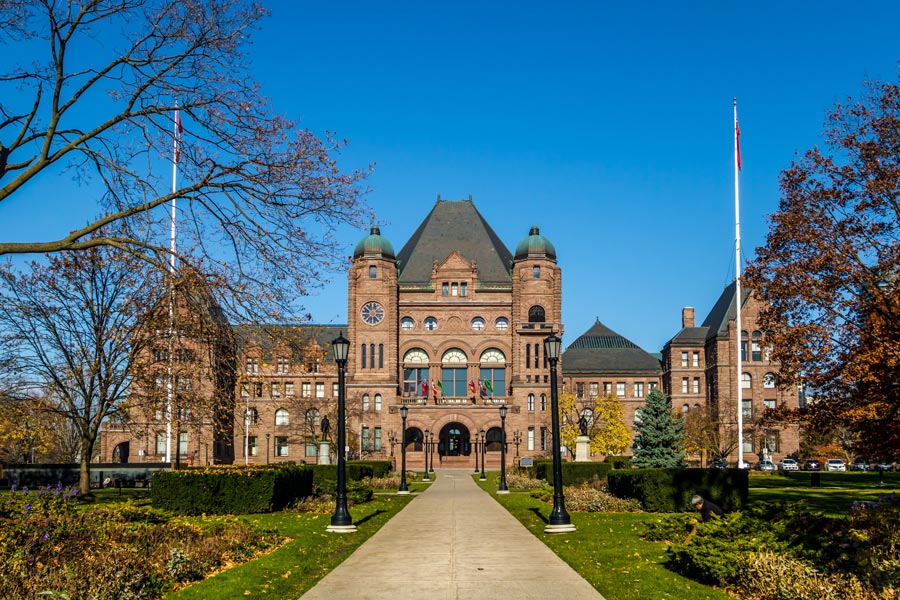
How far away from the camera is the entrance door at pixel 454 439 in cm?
8438

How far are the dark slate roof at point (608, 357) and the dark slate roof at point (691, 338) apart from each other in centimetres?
557

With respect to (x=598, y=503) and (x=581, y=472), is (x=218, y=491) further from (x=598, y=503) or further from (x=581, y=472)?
(x=581, y=472)

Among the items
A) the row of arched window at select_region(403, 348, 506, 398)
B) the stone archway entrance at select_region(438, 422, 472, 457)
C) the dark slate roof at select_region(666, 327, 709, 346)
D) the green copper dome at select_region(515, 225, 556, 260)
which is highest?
the green copper dome at select_region(515, 225, 556, 260)

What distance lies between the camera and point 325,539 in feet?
61.3

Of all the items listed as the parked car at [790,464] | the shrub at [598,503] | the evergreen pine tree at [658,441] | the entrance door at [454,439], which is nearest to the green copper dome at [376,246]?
the entrance door at [454,439]

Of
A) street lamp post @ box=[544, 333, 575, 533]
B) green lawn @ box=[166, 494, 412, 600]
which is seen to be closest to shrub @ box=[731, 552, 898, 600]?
green lawn @ box=[166, 494, 412, 600]

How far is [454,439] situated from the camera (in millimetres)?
85000

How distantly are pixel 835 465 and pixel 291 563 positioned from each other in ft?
247

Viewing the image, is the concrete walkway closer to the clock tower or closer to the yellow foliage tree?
the yellow foliage tree

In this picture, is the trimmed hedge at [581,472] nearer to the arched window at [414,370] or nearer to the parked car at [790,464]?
the arched window at [414,370]

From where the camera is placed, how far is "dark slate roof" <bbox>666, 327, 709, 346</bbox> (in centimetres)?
9162

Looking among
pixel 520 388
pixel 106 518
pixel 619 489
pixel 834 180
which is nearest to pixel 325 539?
pixel 106 518

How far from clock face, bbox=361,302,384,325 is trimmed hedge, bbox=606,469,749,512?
58.7 meters

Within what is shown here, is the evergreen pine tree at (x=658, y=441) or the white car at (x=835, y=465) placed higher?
the evergreen pine tree at (x=658, y=441)
